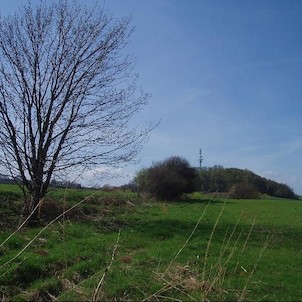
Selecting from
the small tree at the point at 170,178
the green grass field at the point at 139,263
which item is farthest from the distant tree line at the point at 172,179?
the green grass field at the point at 139,263

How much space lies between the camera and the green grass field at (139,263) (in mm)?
6262

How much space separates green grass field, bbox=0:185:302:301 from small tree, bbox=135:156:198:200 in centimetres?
3357

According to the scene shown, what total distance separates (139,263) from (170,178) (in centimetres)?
4235

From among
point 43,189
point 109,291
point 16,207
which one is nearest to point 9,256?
point 109,291

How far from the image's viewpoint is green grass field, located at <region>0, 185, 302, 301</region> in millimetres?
6262

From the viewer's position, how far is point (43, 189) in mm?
15898

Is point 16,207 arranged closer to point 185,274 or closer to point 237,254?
point 237,254

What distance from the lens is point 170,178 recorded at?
51.6m

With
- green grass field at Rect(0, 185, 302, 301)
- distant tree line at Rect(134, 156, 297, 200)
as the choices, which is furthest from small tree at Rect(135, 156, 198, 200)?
green grass field at Rect(0, 185, 302, 301)

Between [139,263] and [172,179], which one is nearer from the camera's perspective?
[139,263]

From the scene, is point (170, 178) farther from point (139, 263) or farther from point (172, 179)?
point (139, 263)

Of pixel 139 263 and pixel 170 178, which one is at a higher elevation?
pixel 170 178

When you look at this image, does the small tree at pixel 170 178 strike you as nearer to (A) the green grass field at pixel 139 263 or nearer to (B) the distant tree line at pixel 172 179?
(B) the distant tree line at pixel 172 179

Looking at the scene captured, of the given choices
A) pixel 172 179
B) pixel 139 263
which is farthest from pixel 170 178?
pixel 139 263
